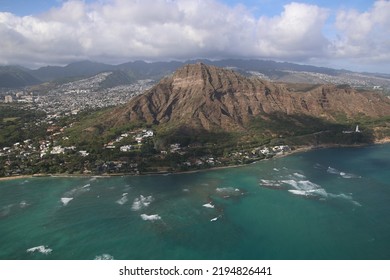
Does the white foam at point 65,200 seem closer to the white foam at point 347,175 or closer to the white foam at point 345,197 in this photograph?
the white foam at point 345,197

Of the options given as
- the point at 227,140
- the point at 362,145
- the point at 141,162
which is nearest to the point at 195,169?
the point at 141,162

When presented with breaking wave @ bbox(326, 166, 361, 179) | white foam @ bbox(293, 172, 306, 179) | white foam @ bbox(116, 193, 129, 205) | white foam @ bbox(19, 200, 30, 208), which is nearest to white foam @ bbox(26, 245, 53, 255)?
white foam @ bbox(116, 193, 129, 205)

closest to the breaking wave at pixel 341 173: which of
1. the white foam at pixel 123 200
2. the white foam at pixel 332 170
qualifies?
the white foam at pixel 332 170

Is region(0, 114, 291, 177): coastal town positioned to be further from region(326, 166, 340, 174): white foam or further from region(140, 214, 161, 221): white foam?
region(140, 214, 161, 221): white foam

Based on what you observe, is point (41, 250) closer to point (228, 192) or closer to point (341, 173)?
point (228, 192)

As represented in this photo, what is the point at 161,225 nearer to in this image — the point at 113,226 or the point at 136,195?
the point at 113,226
